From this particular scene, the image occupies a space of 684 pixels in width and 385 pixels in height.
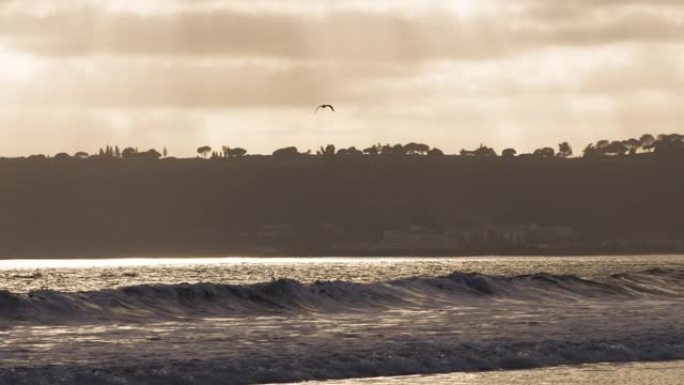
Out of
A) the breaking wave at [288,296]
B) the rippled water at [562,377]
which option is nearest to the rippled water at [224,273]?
the breaking wave at [288,296]

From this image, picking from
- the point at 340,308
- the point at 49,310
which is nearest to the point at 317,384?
the point at 49,310

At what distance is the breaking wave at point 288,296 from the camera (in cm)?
5878

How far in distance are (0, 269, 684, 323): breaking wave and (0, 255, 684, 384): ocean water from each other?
0.36 ft

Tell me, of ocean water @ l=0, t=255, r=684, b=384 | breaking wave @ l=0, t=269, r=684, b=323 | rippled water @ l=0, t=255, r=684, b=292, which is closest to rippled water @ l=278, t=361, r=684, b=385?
ocean water @ l=0, t=255, r=684, b=384

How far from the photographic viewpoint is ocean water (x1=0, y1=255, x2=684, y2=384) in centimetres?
4225

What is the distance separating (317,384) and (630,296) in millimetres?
43370

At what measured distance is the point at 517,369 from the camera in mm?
45188

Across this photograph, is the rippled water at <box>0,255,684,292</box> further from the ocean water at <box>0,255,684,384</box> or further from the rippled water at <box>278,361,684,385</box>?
the rippled water at <box>278,361,684,385</box>

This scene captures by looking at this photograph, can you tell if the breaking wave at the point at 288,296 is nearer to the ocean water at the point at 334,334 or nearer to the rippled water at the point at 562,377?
the ocean water at the point at 334,334

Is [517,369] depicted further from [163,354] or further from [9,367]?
[9,367]

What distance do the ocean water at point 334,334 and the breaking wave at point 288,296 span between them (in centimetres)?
11

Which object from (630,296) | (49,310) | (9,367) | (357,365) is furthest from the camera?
(630,296)

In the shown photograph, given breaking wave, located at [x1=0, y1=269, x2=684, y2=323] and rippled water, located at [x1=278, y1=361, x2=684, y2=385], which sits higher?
breaking wave, located at [x1=0, y1=269, x2=684, y2=323]

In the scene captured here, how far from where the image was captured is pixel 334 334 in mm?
51844
